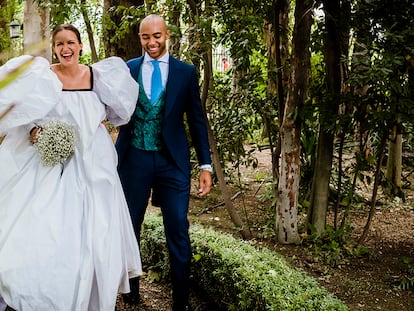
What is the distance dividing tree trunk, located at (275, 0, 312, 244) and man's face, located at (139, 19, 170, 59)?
1409mm

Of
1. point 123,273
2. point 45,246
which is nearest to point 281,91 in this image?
point 123,273

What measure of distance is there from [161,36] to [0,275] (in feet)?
5.44

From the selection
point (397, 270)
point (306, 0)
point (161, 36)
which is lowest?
point (397, 270)

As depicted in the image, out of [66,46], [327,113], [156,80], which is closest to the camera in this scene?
[66,46]

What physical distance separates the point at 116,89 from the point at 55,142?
522 mm

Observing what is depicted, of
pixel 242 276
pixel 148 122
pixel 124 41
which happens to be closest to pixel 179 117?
pixel 148 122

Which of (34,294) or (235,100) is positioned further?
(235,100)

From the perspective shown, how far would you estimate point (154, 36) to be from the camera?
10.8 ft

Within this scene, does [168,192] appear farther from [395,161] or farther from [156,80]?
[395,161]

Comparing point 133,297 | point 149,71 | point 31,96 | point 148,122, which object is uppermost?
point 149,71

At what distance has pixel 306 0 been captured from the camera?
3.88 metres

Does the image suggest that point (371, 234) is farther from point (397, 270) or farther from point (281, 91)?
point (281, 91)

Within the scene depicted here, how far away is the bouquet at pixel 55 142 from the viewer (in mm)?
2953

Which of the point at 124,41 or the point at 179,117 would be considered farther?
the point at 124,41
